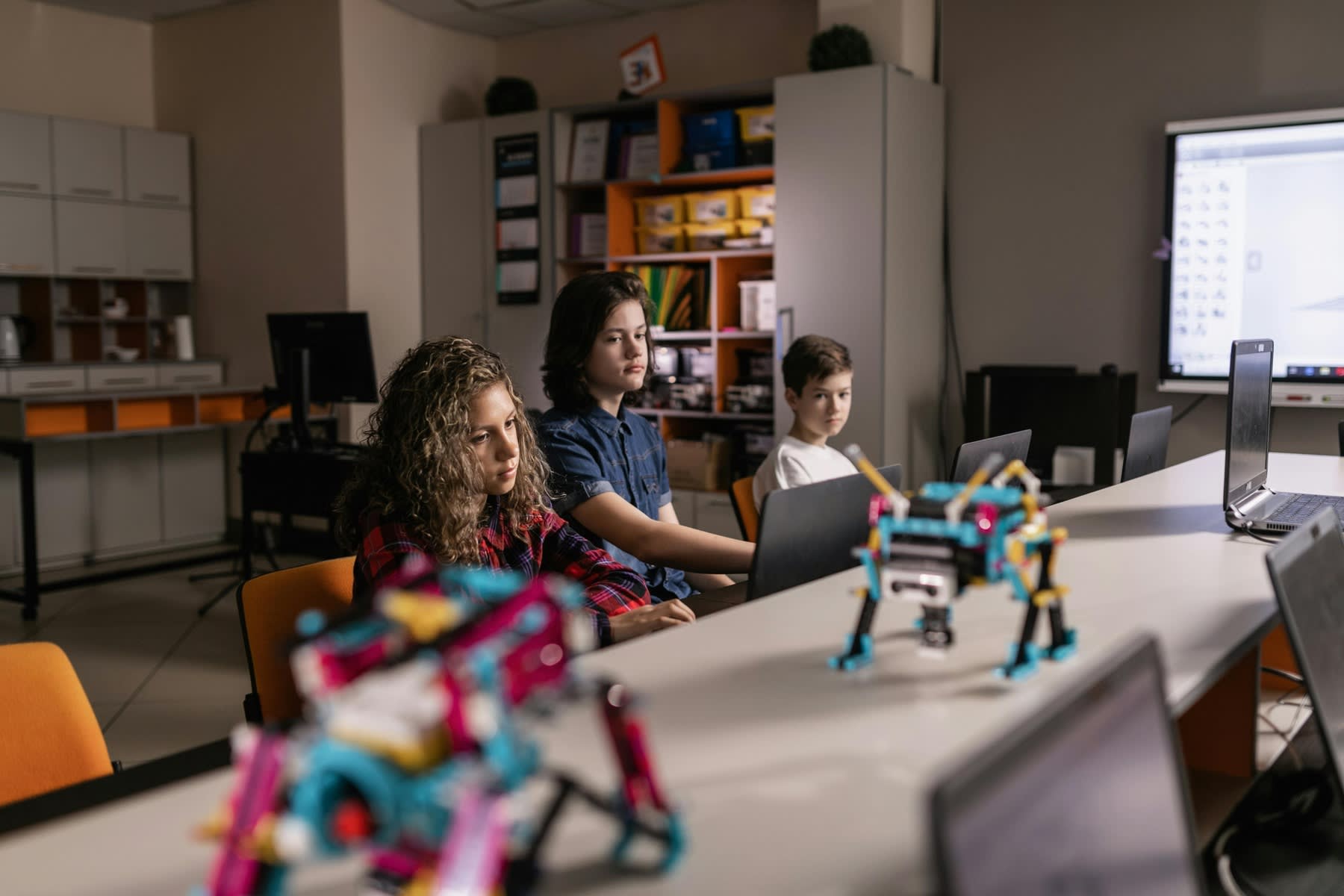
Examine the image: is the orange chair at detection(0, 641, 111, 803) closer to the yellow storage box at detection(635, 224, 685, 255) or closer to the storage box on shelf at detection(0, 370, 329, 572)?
the storage box on shelf at detection(0, 370, 329, 572)

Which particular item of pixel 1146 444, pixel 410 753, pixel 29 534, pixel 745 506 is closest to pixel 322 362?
pixel 29 534

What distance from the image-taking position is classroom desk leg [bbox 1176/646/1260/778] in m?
1.36

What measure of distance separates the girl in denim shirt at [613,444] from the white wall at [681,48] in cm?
325

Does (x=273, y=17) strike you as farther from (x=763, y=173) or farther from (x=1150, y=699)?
(x=1150, y=699)

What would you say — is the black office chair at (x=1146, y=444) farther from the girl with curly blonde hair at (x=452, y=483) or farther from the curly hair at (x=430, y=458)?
the curly hair at (x=430, y=458)

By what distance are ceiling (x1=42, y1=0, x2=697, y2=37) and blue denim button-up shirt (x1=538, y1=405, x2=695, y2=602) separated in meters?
3.82

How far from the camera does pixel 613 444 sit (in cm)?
238

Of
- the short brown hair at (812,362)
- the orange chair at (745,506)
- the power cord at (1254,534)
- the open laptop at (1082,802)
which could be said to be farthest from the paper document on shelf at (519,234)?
the open laptop at (1082,802)

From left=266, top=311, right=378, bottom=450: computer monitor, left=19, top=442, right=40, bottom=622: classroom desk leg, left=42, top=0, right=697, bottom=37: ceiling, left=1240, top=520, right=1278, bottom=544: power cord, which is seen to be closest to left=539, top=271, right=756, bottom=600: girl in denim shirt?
left=1240, top=520, right=1278, bottom=544: power cord

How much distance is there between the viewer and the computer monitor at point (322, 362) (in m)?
Answer: 4.43

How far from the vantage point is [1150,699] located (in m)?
0.71

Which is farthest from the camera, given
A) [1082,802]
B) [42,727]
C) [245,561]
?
[245,561]

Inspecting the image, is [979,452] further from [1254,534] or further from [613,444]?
[613,444]

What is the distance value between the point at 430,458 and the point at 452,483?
0.05 metres
